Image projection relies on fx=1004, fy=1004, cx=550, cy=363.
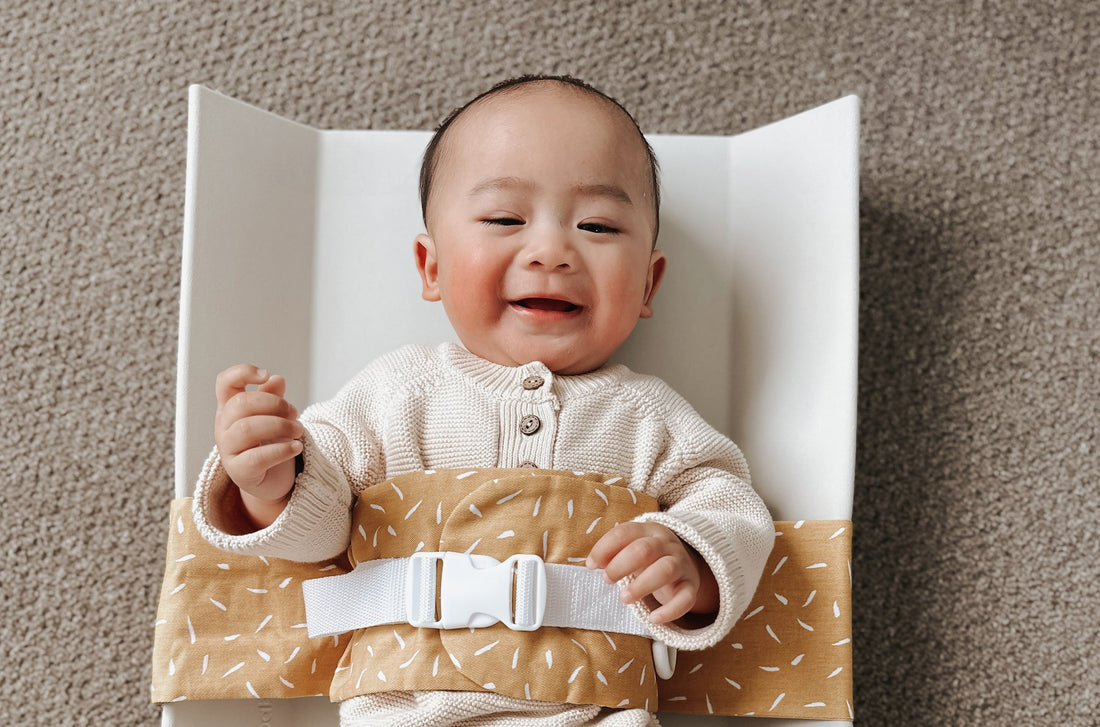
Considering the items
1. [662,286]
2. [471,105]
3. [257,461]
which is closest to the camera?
[257,461]

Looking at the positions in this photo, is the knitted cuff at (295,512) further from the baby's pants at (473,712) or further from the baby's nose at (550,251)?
the baby's nose at (550,251)

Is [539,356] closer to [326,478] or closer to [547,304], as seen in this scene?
[547,304]

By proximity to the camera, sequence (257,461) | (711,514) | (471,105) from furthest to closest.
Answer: (471,105), (711,514), (257,461)

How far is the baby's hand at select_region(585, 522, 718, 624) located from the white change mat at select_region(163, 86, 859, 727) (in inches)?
10.0

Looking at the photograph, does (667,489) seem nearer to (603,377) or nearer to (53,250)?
(603,377)

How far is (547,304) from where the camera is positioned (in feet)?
3.22

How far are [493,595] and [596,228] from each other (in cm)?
36

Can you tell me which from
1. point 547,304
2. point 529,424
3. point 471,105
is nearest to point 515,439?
point 529,424

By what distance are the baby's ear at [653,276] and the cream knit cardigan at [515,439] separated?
94 mm

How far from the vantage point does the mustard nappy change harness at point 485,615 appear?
0.86m

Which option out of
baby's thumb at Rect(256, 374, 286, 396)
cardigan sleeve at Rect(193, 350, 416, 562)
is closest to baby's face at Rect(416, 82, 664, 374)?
cardigan sleeve at Rect(193, 350, 416, 562)

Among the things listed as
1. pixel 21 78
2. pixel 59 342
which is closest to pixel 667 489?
pixel 59 342

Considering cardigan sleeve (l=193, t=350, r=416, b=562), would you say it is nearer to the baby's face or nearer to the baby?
the baby

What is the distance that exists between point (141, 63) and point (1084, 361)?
4.01 ft
